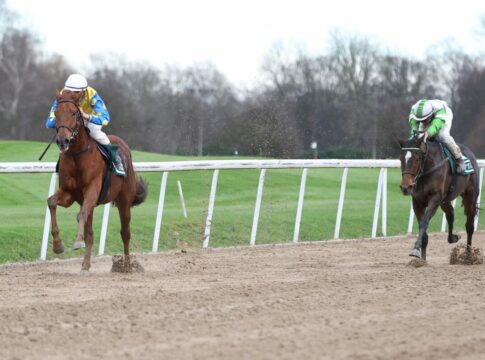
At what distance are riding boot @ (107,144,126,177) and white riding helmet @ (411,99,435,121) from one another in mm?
3126

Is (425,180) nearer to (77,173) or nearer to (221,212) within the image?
(77,173)

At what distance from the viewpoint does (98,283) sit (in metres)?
8.27

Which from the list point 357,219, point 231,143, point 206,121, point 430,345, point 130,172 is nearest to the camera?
point 430,345

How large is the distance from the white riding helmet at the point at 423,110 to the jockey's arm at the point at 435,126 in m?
0.10

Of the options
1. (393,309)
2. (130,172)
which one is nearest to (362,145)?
(130,172)

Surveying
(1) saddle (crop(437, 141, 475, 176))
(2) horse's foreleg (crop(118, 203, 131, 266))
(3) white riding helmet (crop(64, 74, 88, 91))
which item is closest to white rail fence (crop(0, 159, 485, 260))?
(2) horse's foreleg (crop(118, 203, 131, 266))

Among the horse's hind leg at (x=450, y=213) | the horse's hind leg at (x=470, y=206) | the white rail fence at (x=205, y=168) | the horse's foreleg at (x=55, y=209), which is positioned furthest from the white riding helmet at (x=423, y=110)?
the horse's foreleg at (x=55, y=209)

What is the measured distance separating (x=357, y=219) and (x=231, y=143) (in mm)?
10875

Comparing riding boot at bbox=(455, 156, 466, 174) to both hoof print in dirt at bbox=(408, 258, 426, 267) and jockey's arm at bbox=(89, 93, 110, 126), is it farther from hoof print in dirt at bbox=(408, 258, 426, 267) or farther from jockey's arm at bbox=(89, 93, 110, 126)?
jockey's arm at bbox=(89, 93, 110, 126)

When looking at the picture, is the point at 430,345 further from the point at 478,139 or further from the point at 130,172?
the point at 478,139

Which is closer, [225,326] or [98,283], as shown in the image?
[225,326]

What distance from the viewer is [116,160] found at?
9414mm

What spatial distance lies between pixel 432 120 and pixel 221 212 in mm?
6680

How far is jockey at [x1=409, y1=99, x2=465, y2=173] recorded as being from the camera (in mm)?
10289
